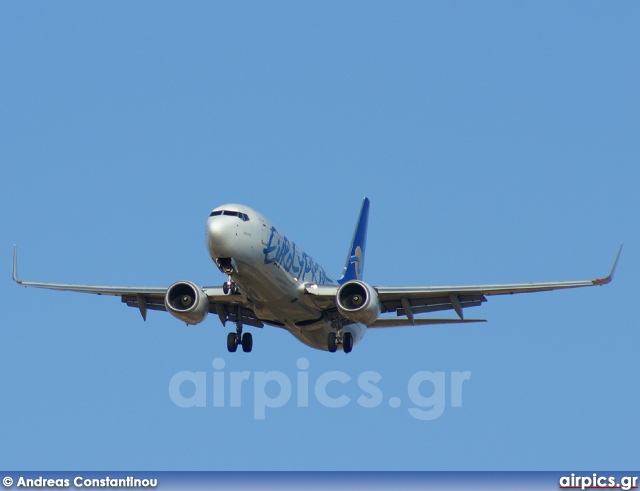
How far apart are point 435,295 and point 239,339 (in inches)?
318

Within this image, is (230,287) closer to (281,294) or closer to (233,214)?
(281,294)

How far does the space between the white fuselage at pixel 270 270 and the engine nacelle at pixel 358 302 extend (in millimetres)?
1525

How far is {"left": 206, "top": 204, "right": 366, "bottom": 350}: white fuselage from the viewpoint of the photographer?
176 feet

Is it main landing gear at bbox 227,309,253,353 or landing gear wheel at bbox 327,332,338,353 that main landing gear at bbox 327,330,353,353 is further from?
main landing gear at bbox 227,309,253,353

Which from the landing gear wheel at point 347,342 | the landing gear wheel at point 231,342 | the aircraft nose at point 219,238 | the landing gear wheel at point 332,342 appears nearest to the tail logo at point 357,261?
the landing gear wheel at point 347,342

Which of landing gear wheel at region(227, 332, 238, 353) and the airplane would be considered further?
landing gear wheel at region(227, 332, 238, 353)

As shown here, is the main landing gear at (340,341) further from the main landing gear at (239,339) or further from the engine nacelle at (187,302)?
the engine nacelle at (187,302)

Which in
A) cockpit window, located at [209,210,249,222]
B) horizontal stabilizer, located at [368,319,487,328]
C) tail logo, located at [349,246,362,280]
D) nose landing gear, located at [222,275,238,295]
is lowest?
nose landing gear, located at [222,275,238,295]

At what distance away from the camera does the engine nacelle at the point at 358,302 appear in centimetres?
5641

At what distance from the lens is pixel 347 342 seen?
60281mm

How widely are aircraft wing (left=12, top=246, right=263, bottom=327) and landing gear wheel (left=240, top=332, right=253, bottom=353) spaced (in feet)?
2.59

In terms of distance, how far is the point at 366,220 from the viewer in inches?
2931

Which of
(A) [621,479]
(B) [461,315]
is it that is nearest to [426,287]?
(B) [461,315]

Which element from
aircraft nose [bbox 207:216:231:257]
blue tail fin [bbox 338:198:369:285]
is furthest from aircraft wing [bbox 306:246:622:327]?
blue tail fin [bbox 338:198:369:285]
